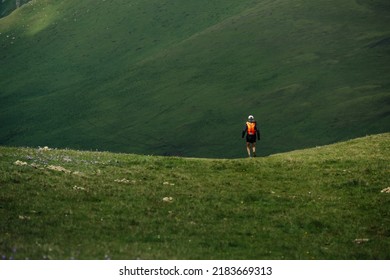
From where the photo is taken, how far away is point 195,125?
161m

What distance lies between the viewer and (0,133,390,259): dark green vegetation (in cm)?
1828

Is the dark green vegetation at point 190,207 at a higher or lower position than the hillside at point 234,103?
higher

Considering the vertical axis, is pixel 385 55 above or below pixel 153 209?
below

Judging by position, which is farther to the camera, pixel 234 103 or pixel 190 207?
pixel 234 103

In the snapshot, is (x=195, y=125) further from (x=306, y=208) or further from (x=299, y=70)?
(x=306, y=208)

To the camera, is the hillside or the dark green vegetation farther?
the hillside

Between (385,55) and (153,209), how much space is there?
17290 cm

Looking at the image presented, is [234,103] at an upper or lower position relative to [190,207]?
lower

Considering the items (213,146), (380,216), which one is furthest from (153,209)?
(213,146)

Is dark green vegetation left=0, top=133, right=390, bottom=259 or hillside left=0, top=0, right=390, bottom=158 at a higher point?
dark green vegetation left=0, top=133, right=390, bottom=259

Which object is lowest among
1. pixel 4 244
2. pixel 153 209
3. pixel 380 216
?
pixel 380 216

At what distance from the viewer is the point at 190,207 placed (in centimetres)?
2492

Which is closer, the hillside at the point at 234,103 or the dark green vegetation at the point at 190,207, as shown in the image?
the dark green vegetation at the point at 190,207

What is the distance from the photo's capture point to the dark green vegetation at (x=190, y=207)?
18281 mm
